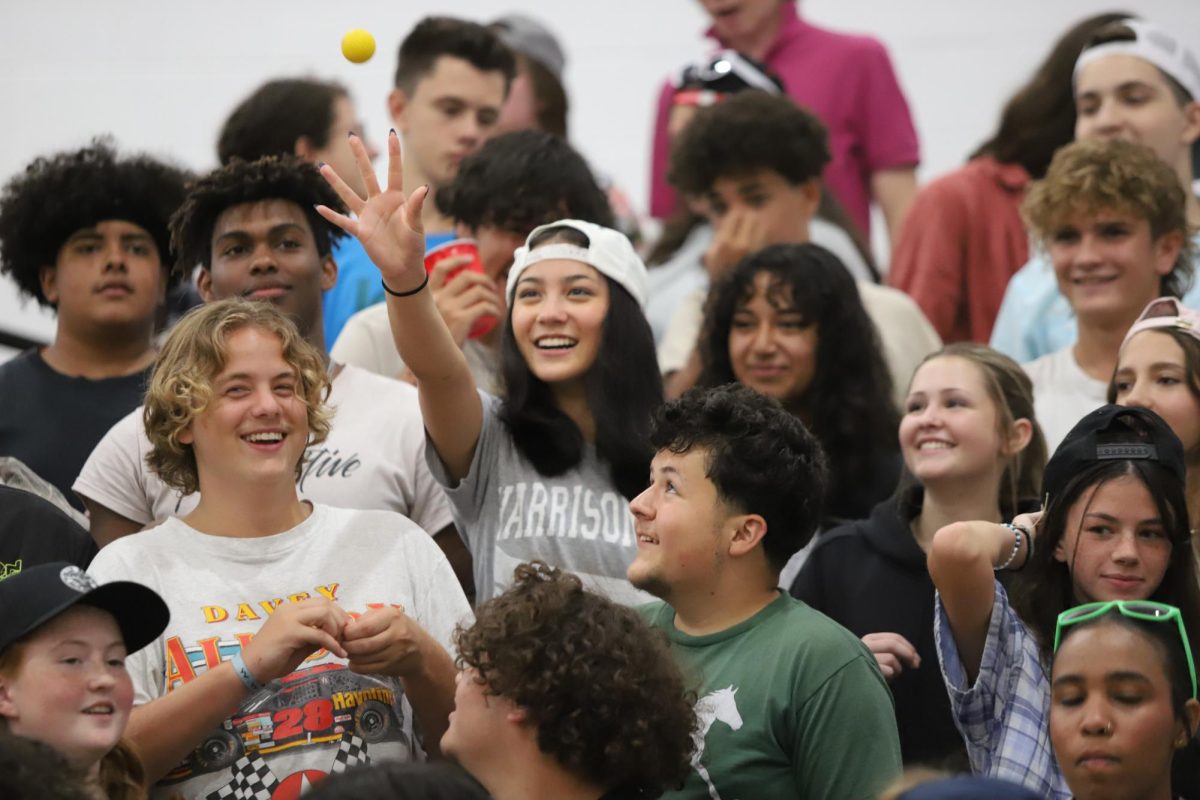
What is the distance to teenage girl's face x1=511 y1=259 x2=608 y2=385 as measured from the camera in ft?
14.3

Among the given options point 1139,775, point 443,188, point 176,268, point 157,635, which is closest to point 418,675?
point 157,635

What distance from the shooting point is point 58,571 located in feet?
10.9

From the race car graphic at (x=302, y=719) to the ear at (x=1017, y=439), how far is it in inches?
64.3

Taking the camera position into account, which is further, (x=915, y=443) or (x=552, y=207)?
(x=552, y=207)

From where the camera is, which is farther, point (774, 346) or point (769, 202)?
point (769, 202)

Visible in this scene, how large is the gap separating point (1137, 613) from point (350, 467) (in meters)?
1.78

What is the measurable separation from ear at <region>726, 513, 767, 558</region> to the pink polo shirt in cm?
311

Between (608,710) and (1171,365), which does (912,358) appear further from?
(608,710)

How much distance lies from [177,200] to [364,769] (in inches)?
114

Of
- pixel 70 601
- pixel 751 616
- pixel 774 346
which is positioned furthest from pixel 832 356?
pixel 70 601

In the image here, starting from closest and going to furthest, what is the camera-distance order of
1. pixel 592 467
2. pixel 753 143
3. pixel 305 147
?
pixel 592 467 → pixel 753 143 → pixel 305 147

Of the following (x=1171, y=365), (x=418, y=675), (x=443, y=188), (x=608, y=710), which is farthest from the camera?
(x=443, y=188)

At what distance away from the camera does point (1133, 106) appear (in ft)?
19.1

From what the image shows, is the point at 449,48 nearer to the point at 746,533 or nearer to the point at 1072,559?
the point at 746,533
